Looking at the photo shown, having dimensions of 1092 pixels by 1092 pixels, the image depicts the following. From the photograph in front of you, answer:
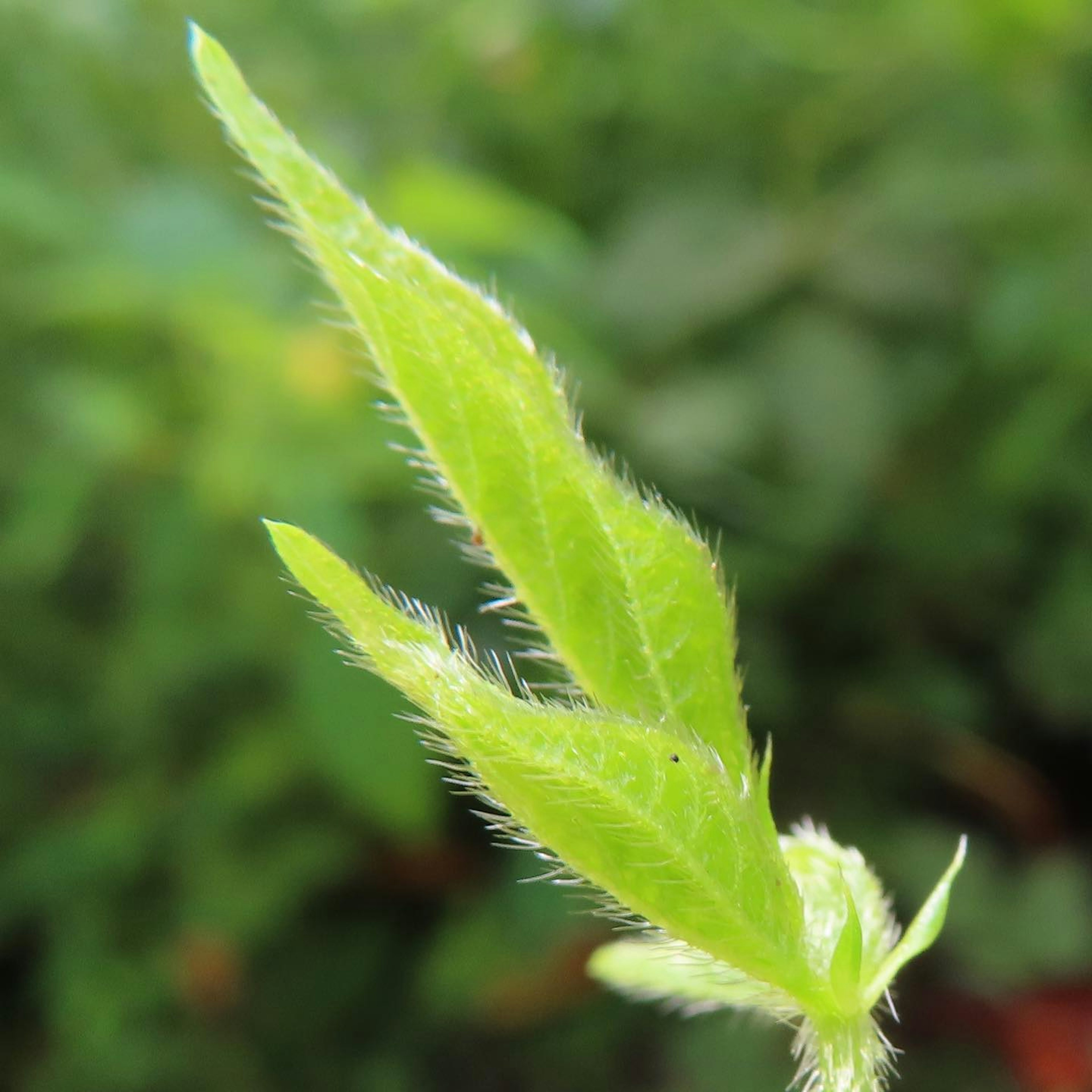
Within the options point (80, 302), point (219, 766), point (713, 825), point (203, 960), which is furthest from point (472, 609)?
point (713, 825)

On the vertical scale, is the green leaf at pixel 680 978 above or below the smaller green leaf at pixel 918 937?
below

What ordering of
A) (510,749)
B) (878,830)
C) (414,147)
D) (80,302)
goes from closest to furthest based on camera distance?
(510,749)
(80,302)
(878,830)
(414,147)

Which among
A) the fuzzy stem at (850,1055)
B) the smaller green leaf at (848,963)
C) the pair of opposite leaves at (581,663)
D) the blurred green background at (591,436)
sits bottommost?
the blurred green background at (591,436)

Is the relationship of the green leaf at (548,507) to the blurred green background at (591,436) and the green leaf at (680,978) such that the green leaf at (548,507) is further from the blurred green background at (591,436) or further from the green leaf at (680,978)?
the blurred green background at (591,436)

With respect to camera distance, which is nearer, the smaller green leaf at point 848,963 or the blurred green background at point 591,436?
the smaller green leaf at point 848,963

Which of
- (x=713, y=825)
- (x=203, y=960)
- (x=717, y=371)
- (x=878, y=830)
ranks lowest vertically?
(x=203, y=960)

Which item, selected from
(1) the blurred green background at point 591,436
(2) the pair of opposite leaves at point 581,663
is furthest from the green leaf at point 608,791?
(1) the blurred green background at point 591,436

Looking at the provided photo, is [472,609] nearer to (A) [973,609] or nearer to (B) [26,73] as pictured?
(A) [973,609]
